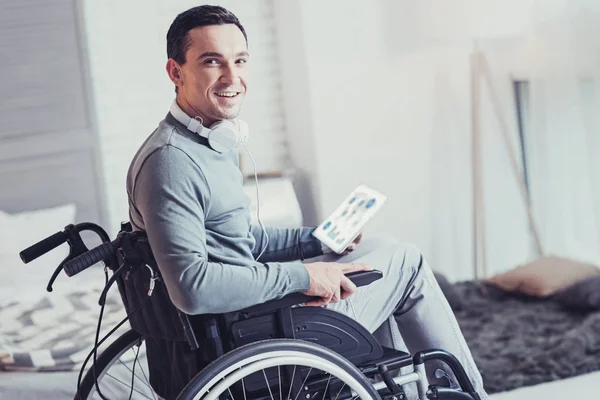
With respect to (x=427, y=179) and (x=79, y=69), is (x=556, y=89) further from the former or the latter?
(x=79, y=69)

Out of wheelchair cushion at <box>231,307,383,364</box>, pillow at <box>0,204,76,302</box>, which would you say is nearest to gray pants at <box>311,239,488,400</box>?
wheelchair cushion at <box>231,307,383,364</box>

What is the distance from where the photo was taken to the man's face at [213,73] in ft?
5.51

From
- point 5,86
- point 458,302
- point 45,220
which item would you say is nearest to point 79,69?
point 5,86

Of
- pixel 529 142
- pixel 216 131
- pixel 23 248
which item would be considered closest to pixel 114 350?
pixel 216 131

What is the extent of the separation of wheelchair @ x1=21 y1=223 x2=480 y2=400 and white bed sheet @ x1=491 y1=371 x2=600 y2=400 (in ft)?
2.63

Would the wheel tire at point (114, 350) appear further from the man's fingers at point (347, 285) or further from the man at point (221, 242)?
the man's fingers at point (347, 285)

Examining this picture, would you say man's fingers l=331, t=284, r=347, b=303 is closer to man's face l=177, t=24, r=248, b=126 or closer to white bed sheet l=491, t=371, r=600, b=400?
man's face l=177, t=24, r=248, b=126

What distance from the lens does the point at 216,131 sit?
1.67 meters

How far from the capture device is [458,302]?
338cm

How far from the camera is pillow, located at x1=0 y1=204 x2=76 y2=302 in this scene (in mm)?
2909

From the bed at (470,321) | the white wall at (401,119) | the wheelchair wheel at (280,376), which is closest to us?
the wheelchair wheel at (280,376)

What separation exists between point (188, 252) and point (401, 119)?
2329 millimetres

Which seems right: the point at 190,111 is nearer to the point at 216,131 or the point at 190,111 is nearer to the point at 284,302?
the point at 216,131

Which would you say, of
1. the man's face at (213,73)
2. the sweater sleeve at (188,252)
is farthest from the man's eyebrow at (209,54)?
the sweater sleeve at (188,252)
